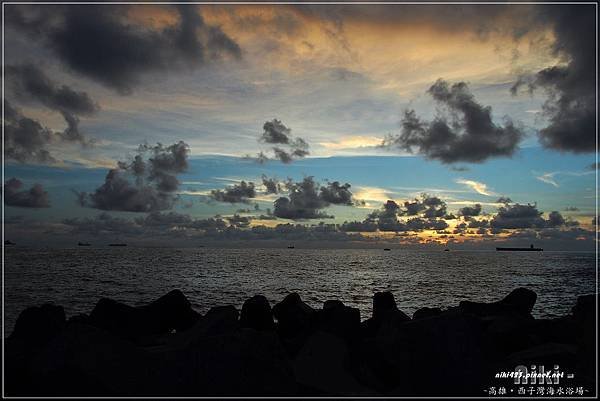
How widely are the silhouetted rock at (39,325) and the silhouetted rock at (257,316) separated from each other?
18.7ft

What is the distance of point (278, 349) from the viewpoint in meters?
9.43

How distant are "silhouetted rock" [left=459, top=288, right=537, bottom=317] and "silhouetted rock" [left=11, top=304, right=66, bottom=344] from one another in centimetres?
1377

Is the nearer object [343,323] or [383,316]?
[343,323]

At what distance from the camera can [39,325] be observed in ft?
43.0

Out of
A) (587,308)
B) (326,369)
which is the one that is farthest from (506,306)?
(326,369)

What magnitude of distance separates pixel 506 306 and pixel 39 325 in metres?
16.4

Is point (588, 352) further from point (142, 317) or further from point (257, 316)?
point (142, 317)

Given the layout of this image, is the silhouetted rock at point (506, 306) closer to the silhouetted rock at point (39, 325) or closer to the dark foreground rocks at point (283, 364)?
the dark foreground rocks at point (283, 364)

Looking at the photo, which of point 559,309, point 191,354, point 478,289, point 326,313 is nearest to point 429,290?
point 478,289

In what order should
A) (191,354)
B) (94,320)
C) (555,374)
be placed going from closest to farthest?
(191,354) < (555,374) < (94,320)

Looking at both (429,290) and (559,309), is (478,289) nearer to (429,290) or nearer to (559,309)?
(429,290)

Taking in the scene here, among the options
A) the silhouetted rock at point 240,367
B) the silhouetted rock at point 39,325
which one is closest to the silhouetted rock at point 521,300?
the silhouetted rock at point 240,367

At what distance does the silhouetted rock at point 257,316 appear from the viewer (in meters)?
15.8

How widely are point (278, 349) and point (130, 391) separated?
2867mm
